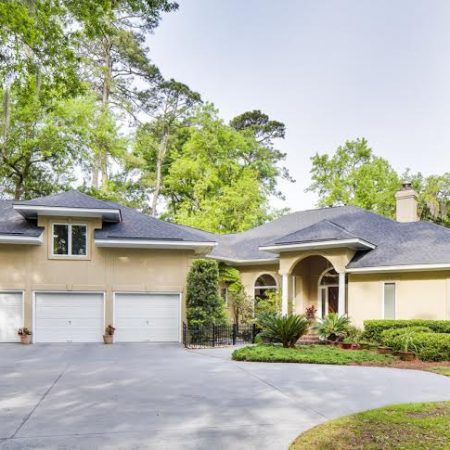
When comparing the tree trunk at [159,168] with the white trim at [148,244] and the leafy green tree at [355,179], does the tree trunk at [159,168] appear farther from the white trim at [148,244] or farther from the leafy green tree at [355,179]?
the white trim at [148,244]

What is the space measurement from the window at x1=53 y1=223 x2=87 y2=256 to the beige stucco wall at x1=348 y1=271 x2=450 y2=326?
10832mm

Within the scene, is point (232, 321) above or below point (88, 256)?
below

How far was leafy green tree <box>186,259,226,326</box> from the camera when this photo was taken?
1731cm

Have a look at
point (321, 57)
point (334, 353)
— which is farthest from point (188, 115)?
point (334, 353)

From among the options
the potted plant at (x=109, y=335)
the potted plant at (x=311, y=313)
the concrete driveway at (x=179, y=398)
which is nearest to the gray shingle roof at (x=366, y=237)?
the potted plant at (x=311, y=313)

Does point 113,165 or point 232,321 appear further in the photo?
point 113,165

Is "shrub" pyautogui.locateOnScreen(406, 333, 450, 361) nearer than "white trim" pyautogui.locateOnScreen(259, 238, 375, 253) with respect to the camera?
Yes

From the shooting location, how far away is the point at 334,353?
13.9 meters

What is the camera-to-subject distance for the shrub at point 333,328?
17250mm

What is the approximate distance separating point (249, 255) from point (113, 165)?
16.6m

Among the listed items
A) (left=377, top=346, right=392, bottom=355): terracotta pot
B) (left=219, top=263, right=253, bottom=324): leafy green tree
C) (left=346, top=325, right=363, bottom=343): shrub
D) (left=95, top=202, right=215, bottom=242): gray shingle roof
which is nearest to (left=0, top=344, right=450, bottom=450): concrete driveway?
(left=377, top=346, right=392, bottom=355): terracotta pot

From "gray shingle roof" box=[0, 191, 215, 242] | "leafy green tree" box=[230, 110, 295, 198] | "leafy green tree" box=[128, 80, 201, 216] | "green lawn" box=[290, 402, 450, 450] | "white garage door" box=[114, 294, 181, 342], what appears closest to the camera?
"green lawn" box=[290, 402, 450, 450]

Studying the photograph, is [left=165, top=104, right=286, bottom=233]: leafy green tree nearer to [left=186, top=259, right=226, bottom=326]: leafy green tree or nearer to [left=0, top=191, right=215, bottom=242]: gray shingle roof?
[left=0, top=191, right=215, bottom=242]: gray shingle roof

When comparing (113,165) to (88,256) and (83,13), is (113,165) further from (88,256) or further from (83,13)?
(83,13)
